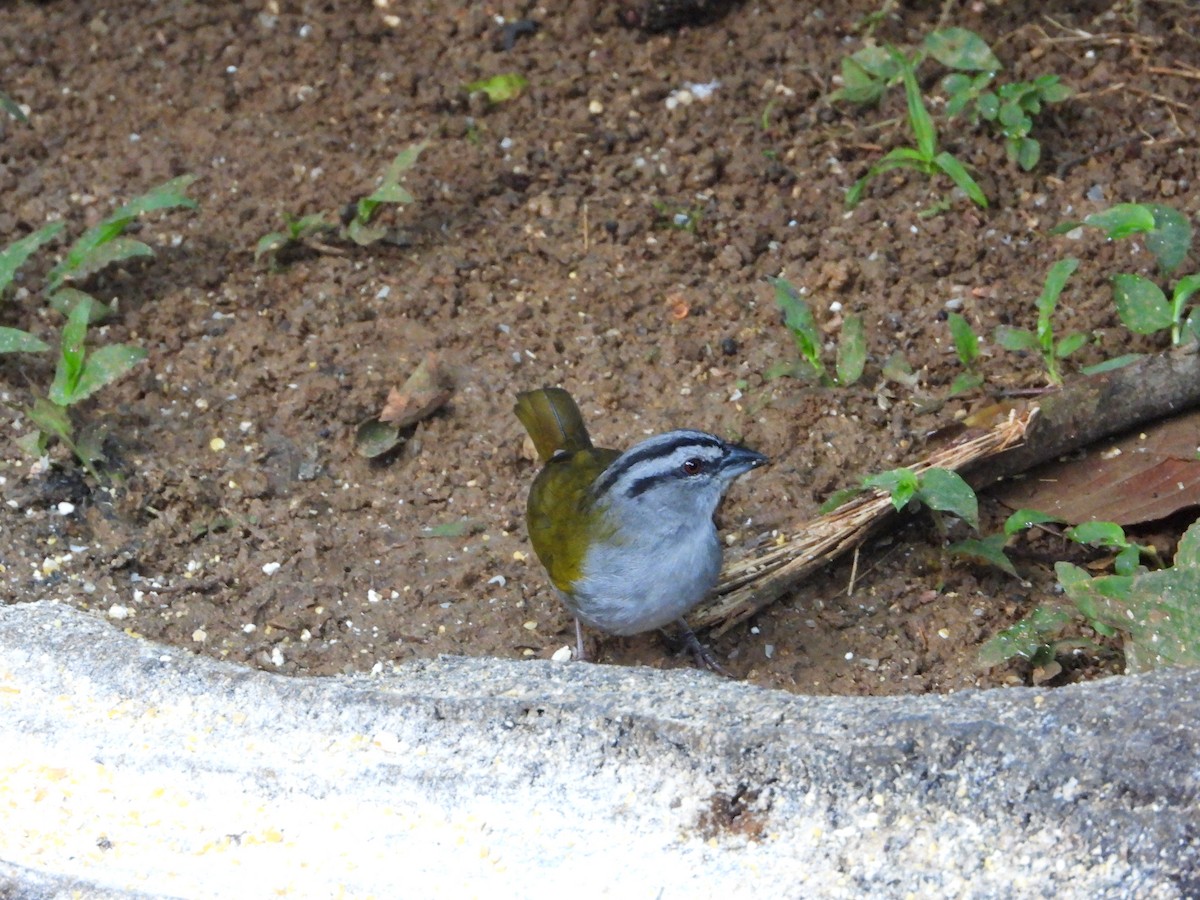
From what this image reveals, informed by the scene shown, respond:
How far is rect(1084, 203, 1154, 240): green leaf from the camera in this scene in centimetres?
487

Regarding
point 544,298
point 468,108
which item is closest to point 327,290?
point 544,298

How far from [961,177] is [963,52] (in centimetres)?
65

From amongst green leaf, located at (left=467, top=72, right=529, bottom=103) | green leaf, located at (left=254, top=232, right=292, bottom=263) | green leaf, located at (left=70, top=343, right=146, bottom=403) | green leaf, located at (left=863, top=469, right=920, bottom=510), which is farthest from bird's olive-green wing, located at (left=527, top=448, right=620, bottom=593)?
green leaf, located at (left=467, top=72, right=529, bottom=103)

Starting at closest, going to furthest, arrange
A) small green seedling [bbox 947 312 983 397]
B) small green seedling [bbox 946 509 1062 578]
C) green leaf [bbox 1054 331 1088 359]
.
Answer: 1. small green seedling [bbox 946 509 1062 578]
2. green leaf [bbox 1054 331 1088 359]
3. small green seedling [bbox 947 312 983 397]

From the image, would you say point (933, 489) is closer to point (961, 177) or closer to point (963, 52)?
point (961, 177)

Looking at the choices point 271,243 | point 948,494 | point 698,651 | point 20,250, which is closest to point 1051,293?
point 948,494

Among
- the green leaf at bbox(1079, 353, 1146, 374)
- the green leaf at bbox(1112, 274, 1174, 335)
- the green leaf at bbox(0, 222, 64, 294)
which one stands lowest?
the green leaf at bbox(1079, 353, 1146, 374)

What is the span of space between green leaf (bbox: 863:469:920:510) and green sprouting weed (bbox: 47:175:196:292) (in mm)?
2896

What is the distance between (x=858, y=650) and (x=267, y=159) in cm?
354

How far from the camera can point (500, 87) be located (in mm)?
6625

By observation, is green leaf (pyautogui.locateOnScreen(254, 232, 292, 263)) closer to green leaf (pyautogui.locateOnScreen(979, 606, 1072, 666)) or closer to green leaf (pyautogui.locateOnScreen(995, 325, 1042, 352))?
green leaf (pyautogui.locateOnScreen(995, 325, 1042, 352))

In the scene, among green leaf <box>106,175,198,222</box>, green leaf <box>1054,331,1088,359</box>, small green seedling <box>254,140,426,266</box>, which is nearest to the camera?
green leaf <box>1054,331,1088,359</box>

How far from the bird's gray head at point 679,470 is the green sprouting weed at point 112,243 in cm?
223

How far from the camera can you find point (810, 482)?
16.5 feet
